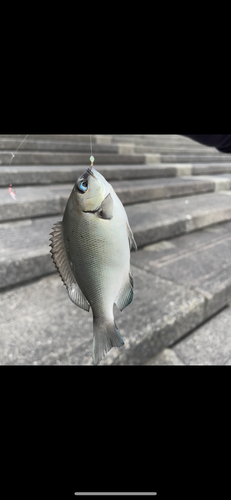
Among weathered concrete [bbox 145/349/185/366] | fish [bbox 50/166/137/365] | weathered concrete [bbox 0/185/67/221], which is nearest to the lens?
fish [bbox 50/166/137/365]

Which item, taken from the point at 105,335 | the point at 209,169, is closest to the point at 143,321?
the point at 105,335

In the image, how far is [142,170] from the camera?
9.38 ft

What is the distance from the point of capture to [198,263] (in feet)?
7.93

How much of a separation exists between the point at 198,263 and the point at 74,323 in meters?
1.26

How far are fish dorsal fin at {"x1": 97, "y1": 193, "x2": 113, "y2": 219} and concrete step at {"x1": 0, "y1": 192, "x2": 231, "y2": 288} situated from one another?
1356 millimetres

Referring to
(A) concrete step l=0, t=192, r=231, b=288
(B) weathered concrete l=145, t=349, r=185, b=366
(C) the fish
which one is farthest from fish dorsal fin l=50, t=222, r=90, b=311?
(A) concrete step l=0, t=192, r=231, b=288

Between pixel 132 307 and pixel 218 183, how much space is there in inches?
111

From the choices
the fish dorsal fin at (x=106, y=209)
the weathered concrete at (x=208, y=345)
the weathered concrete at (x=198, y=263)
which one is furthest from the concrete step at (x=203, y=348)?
the fish dorsal fin at (x=106, y=209)

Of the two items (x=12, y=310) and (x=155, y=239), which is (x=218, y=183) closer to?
(x=155, y=239)

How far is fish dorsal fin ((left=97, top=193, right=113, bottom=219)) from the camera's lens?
52 cm

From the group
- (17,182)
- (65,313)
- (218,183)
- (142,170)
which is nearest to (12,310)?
(65,313)

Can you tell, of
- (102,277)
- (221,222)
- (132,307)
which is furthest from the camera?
(221,222)

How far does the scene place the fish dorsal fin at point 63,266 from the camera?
0.53m

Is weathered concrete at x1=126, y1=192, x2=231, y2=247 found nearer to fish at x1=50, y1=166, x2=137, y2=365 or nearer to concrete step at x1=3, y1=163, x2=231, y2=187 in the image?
concrete step at x1=3, y1=163, x2=231, y2=187
